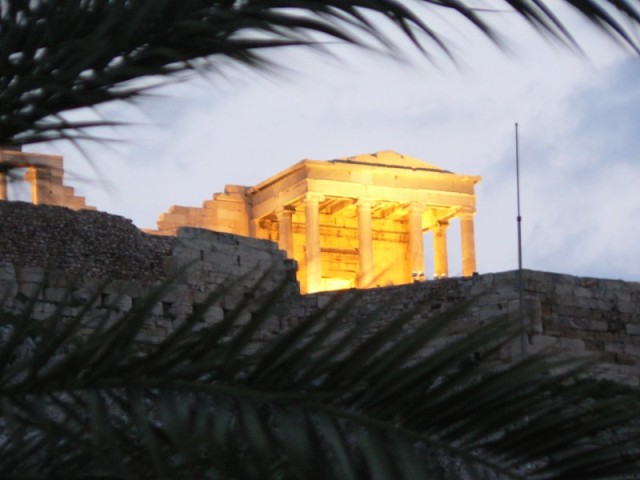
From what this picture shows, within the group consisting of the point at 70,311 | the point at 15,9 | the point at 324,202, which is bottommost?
the point at 15,9

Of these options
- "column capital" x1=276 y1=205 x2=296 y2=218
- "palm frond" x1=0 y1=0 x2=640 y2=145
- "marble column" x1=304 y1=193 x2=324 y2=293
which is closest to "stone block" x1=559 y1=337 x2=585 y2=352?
"marble column" x1=304 y1=193 x2=324 y2=293

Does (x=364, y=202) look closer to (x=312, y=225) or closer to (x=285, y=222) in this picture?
(x=312, y=225)

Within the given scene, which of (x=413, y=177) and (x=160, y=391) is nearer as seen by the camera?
(x=160, y=391)

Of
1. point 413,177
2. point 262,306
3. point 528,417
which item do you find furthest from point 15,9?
point 413,177

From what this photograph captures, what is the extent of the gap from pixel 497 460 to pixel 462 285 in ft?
63.2

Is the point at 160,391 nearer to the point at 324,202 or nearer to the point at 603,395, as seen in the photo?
the point at 603,395

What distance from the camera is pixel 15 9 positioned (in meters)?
3.15

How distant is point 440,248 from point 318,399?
37883 mm

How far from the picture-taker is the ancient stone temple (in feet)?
124

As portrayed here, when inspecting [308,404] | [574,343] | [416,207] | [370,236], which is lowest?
[308,404]

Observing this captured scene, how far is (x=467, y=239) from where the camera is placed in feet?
131

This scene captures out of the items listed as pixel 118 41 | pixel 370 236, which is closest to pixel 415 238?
pixel 370 236

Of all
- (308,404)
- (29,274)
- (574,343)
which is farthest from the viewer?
(574,343)

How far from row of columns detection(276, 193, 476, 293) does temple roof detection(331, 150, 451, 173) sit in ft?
3.01
